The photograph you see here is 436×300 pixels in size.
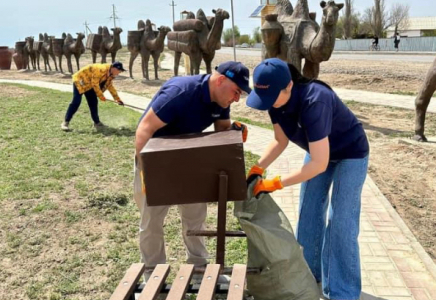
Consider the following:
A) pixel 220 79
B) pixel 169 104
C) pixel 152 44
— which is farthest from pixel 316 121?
pixel 152 44

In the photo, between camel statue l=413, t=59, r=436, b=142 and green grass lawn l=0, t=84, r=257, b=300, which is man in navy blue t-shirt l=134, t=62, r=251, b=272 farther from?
camel statue l=413, t=59, r=436, b=142

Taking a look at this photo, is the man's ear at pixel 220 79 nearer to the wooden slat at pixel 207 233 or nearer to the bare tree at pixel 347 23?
the wooden slat at pixel 207 233

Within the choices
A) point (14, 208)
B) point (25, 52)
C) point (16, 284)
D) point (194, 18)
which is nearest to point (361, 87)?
point (194, 18)

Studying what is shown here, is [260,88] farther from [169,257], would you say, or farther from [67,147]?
[67,147]

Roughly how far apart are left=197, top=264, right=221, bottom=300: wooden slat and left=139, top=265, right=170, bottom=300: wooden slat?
206 mm

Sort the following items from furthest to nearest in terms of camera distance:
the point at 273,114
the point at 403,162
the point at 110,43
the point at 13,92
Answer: the point at 110,43
the point at 13,92
the point at 403,162
the point at 273,114

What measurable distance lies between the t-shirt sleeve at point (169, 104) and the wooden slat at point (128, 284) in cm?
87

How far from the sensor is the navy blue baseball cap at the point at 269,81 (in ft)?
7.41

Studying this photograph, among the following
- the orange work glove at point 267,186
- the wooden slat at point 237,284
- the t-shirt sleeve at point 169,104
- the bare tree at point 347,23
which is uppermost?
the bare tree at point 347,23

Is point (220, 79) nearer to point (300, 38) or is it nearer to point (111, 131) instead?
point (111, 131)

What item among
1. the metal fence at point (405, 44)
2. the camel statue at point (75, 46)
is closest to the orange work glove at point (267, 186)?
the camel statue at point (75, 46)

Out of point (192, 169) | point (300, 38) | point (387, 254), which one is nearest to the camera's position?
point (192, 169)

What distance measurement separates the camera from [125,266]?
345 cm

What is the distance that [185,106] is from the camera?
2676mm
